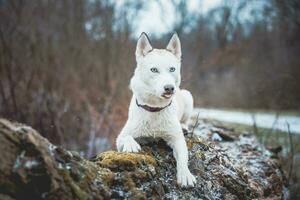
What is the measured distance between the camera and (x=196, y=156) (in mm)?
3742

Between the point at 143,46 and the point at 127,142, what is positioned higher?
the point at 143,46

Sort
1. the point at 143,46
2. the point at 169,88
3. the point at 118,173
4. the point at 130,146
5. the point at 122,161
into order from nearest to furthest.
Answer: the point at 118,173
the point at 122,161
the point at 169,88
the point at 130,146
the point at 143,46

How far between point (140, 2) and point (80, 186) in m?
10.9

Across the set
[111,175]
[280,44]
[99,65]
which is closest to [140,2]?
[99,65]

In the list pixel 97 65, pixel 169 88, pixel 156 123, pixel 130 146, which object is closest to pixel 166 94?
pixel 169 88

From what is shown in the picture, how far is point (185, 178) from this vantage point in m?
3.20

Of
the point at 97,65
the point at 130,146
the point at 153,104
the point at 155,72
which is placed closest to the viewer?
the point at 130,146

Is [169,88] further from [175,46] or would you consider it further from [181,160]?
[175,46]

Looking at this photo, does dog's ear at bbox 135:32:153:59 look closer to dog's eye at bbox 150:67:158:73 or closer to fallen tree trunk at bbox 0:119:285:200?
dog's eye at bbox 150:67:158:73

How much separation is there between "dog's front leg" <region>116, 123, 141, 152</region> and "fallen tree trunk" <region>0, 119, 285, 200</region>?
0.34 ft

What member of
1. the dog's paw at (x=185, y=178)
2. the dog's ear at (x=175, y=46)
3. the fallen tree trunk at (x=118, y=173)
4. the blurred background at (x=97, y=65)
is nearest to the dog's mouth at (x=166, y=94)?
the fallen tree trunk at (x=118, y=173)

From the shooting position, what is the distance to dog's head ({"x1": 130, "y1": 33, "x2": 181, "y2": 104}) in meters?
3.42

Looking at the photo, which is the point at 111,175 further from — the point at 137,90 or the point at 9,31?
the point at 9,31

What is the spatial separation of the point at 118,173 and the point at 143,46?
1636mm
